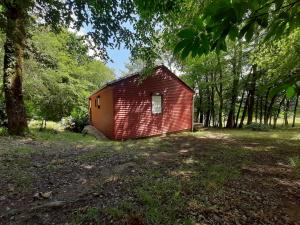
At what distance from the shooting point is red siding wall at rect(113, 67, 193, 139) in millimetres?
13562

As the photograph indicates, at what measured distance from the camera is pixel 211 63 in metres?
20.9

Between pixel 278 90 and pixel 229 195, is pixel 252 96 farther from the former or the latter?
pixel 278 90

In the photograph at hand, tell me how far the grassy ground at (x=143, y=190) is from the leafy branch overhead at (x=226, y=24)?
257 centimetres

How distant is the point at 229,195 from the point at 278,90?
134 inches

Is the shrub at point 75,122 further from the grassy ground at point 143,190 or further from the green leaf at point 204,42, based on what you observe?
the green leaf at point 204,42

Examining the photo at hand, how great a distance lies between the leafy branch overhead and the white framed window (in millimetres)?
13508

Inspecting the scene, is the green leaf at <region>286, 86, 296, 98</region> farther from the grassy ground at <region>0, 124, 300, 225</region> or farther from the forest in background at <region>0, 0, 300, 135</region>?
the grassy ground at <region>0, 124, 300, 225</region>

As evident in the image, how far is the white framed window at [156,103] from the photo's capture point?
15.0 m

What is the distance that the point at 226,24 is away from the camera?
1278 millimetres

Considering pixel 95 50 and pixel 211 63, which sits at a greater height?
pixel 211 63

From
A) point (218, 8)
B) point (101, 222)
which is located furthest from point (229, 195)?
point (218, 8)

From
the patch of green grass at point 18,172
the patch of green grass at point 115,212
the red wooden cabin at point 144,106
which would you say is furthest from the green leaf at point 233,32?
the red wooden cabin at point 144,106

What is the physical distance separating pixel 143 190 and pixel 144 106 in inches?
412

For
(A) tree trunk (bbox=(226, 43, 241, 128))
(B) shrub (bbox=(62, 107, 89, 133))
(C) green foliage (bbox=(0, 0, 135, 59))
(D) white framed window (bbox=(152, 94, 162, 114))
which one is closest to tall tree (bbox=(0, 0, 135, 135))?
(C) green foliage (bbox=(0, 0, 135, 59))
